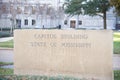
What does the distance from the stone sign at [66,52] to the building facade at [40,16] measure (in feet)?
166

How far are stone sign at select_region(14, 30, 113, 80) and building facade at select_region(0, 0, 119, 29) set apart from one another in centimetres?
5051

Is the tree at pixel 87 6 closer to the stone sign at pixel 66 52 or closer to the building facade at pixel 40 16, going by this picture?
the building facade at pixel 40 16

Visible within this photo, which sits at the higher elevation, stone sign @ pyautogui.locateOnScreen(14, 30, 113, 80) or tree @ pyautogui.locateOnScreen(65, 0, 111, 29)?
tree @ pyautogui.locateOnScreen(65, 0, 111, 29)

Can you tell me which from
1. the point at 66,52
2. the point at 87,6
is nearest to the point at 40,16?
the point at 87,6

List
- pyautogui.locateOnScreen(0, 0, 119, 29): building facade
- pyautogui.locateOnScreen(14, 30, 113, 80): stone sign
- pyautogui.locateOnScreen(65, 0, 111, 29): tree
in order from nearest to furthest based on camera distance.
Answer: pyautogui.locateOnScreen(14, 30, 113, 80): stone sign
pyautogui.locateOnScreen(65, 0, 111, 29): tree
pyautogui.locateOnScreen(0, 0, 119, 29): building facade

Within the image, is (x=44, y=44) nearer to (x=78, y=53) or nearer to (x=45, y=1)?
(x=78, y=53)

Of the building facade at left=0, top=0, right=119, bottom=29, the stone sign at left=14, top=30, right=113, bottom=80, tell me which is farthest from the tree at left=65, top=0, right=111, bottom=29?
the stone sign at left=14, top=30, right=113, bottom=80

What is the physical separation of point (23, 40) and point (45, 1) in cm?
6658

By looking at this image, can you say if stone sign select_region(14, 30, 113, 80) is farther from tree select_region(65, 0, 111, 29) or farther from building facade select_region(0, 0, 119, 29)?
building facade select_region(0, 0, 119, 29)

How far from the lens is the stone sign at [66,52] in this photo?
33.3 ft

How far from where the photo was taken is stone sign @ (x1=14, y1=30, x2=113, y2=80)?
10.2m

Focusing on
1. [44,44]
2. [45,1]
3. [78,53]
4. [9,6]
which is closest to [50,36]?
[44,44]

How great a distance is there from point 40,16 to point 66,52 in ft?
202

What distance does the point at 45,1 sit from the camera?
7650 cm
